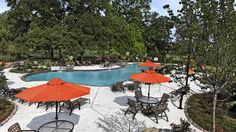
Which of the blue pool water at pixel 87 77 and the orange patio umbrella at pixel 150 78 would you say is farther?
the blue pool water at pixel 87 77

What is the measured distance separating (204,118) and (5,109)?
1098 cm

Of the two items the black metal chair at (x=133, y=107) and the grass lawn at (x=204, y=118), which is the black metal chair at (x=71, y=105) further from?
the grass lawn at (x=204, y=118)

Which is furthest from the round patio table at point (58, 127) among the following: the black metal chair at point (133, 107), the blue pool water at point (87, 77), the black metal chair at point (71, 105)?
the blue pool water at point (87, 77)

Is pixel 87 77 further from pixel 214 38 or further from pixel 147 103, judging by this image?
pixel 214 38

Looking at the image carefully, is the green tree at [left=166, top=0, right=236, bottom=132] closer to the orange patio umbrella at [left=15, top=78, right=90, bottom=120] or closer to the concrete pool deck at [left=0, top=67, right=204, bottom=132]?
the orange patio umbrella at [left=15, top=78, right=90, bottom=120]

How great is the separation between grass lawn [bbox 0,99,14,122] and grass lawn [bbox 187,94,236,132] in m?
9.86

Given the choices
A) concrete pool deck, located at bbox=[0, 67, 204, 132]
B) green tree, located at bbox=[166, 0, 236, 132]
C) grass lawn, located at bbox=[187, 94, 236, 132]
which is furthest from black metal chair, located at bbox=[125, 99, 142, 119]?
green tree, located at bbox=[166, 0, 236, 132]

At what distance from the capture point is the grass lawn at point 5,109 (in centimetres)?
1198

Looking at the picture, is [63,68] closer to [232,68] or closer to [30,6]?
[30,6]

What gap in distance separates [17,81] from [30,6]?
19.9 meters

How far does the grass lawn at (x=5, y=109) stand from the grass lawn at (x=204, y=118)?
32.3 feet

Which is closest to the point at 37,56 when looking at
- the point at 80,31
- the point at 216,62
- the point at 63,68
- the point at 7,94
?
the point at 80,31

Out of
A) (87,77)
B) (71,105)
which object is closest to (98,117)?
(71,105)

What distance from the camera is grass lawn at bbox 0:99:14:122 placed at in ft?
39.3
